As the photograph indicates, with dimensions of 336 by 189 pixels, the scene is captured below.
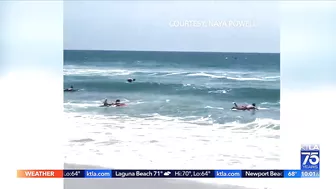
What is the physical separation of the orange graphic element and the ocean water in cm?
9

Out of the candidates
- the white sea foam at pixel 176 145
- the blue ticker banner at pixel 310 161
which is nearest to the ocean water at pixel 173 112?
the white sea foam at pixel 176 145

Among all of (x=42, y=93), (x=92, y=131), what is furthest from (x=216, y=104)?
(x=42, y=93)

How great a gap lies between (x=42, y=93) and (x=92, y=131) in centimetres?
26

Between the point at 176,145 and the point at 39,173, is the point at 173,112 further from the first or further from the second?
the point at 39,173

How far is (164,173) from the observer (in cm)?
313

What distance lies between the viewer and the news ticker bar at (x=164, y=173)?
3.13 meters

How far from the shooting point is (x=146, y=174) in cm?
313

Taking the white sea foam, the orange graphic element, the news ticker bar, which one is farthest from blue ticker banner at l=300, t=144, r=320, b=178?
the orange graphic element

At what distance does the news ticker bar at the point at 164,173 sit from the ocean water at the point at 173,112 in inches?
1.0

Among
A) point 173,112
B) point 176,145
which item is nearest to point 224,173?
point 176,145

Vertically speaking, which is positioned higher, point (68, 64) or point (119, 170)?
point (68, 64)

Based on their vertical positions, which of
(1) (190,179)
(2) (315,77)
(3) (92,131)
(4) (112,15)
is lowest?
(1) (190,179)

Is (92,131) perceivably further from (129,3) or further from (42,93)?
(129,3)

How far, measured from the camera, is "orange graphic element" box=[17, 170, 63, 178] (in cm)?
313
